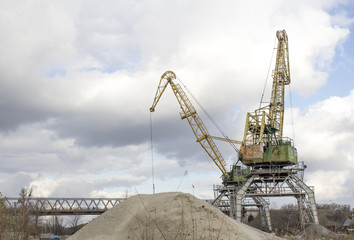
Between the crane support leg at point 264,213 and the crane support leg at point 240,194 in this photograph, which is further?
the crane support leg at point 264,213

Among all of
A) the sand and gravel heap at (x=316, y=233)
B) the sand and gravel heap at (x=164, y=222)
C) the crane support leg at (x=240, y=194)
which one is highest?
the crane support leg at (x=240, y=194)

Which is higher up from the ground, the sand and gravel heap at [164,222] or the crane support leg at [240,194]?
the crane support leg at [240,194]

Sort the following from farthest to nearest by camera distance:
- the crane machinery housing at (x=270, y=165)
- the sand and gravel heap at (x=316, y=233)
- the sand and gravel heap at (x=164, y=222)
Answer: the crane machinery housing at (x=270, y=165) < the sand and gravel heap at (x=316, y=233) < the sand and gravel heap at (x=164, y=222)

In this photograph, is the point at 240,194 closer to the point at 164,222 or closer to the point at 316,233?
the point at 316,233

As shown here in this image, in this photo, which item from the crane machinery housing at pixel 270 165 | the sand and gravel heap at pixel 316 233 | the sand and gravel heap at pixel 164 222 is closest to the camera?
the sand and gravel heap at pixel 164 222

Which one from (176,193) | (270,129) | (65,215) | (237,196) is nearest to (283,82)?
(270,129)

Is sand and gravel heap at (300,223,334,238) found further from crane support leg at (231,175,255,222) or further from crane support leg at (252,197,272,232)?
crane support leg at (252,197,272,232)

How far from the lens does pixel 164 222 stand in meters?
18.0

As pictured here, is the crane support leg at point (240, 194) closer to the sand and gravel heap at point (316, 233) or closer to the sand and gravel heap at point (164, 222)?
the sand and gravel heap at point (316, 233)

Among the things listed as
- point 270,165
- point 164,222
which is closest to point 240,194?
point 270,165

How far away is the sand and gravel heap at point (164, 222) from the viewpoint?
17.5m

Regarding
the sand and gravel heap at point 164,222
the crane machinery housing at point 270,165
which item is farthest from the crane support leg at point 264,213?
the sand and gravel heap at point 164,222

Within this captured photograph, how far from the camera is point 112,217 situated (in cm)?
2008

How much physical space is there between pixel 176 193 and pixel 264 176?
38.6m
